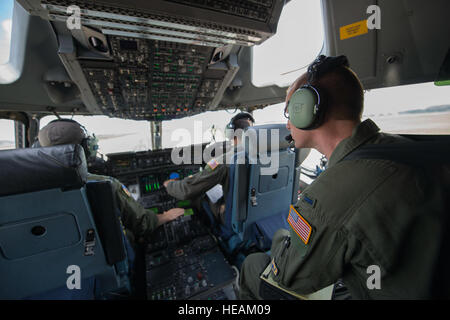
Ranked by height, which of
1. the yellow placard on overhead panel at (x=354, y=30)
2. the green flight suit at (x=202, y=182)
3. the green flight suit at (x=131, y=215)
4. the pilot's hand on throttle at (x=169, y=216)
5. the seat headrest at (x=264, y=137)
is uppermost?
the yellow placard on overhead panel at (x=354, y=30)

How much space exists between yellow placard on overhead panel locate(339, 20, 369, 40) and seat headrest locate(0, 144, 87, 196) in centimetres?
200

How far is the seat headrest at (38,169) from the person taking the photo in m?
0.69

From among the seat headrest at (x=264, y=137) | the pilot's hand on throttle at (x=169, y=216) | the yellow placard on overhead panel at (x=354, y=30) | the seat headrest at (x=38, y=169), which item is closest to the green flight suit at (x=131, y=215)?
the pilot's hand on throttle at (x=169, y=216)

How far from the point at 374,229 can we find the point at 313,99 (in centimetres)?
50

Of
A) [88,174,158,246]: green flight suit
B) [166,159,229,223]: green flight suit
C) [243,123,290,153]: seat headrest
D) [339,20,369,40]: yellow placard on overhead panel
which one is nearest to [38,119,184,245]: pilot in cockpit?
[88,174,158,246]: green flight suit

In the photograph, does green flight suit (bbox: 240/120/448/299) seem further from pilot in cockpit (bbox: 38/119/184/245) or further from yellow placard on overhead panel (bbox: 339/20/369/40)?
yellow placard on overhead panel (bbox: 339/20/369/40)

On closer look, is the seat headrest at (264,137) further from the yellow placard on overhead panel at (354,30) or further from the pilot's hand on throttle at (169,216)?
the pilot's hand on throttle at (169,216)

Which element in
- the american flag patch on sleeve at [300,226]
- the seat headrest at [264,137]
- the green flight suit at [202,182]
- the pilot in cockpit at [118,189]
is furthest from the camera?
the green flight suit at [202,182]

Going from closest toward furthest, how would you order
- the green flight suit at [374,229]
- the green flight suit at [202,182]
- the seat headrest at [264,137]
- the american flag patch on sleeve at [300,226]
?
the green flight suit at [374,229]
the american flag patch on sleeve at [300,226]
the seat headrest at [264,137]
the green flight suit at [202,182]

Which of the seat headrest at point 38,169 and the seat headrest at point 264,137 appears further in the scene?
the seat headrest at point 264,137

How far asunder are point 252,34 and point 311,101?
773mm

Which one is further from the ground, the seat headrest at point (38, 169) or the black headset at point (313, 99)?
the black headset at point (313, 99)

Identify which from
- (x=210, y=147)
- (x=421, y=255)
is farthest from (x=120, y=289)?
(x=210, y=147)
